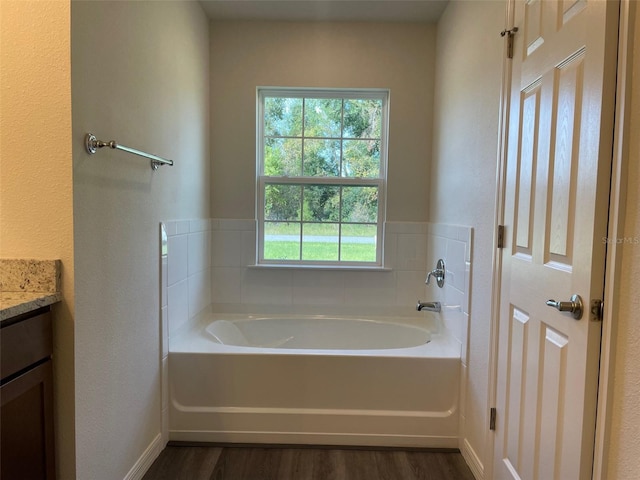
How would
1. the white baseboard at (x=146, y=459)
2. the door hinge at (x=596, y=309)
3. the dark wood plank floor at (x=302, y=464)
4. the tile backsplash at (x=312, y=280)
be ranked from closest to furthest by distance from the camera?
the door hinge at (x=596, y=309) → the white baseboard at (x=146, y=459) → the dark wood plank floor at (x=302, y=464) → the tile backsplash at (x=312, y=280)

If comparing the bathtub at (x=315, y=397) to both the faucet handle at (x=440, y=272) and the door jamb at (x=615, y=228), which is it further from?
the door jamb at (x=615, y=228)

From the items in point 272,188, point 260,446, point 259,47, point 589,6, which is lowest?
point 260,446

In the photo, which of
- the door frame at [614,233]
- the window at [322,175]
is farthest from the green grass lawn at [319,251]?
the door frame at [614,233]

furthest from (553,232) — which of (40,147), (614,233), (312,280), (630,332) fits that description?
(312,280)

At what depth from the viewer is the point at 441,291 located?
243cm

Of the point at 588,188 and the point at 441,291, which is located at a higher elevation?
the point at 588,188

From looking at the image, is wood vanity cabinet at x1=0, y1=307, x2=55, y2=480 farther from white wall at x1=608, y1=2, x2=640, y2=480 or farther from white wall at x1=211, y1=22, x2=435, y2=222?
white wall at x1=211, y1=22, x2=435, y2=222

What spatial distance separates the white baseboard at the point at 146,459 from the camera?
5.60 ft

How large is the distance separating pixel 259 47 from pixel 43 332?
7.31 ft

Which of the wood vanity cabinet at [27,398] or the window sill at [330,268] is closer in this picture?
the wood vanity cabinet at [27,398]

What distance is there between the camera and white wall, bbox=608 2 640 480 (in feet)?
2.94

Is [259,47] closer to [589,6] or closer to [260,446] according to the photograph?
[589,6]

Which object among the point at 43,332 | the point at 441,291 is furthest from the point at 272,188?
the point at 43,332

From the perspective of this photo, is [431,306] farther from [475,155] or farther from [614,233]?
[614,233]
